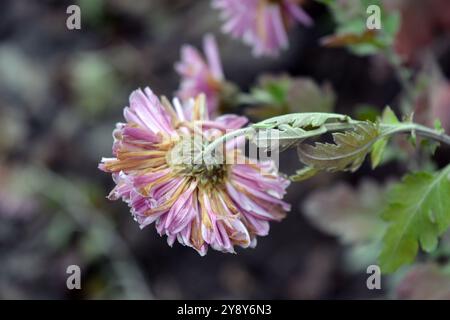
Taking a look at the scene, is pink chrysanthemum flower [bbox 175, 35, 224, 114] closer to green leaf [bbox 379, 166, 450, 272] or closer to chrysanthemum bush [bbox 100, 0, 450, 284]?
chrysanthemum bush [bbox 100, 0, 450, 284]

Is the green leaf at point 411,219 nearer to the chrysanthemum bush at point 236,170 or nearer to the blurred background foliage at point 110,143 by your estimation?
the chrysanthemum bush at point 236,170

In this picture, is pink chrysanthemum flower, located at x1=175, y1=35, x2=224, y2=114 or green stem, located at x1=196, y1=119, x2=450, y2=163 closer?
green stem, located at x1=196, y1=119, x2=450, y2=163

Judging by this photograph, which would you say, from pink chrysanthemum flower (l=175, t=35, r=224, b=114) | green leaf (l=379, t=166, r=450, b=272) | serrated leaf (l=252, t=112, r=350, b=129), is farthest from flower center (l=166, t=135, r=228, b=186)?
pink chrysanthemum flower (l=175, t=35, r=224, b=114)

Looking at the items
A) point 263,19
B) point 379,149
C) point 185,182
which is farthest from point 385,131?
point 263,19

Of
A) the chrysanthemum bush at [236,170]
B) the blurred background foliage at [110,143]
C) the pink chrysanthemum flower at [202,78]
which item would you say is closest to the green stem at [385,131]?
the chrysanthemum bush at [236,170]

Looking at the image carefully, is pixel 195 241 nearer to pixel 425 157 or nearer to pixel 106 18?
pixel 425 157
